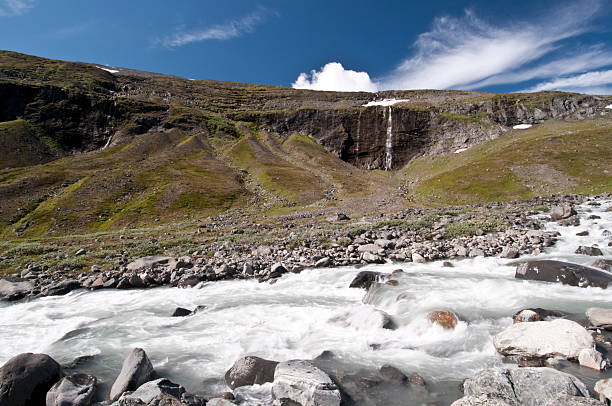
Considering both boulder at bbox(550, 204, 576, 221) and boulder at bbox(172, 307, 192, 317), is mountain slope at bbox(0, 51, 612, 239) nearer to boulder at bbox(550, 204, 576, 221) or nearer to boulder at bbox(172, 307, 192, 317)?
boulder at bbox(550, 204, 576, 221)

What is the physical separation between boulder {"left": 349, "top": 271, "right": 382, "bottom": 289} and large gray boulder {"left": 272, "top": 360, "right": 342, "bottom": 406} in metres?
8.62

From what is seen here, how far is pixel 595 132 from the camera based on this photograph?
72.2 metres

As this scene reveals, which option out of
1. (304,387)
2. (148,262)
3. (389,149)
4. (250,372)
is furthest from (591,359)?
(389,149)

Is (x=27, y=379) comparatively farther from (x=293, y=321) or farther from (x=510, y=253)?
(x=510, y=253)

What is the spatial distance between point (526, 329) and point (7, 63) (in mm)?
186054

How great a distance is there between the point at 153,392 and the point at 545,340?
38.7 ft

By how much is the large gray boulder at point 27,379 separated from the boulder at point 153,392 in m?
A: 2.65

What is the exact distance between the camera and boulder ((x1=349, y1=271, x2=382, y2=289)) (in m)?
17.1

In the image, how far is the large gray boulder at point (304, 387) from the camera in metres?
7.89

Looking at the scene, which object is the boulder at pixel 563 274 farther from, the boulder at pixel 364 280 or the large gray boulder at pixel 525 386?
the large gray boulder at pixel 525 386

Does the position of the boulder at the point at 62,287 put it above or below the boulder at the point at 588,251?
below

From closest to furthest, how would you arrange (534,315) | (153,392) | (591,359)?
(153,392)
(591,359)
(534,315)

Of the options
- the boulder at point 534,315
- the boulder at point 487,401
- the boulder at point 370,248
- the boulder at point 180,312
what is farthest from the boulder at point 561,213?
the boulder at point 180,312

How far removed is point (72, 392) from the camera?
27.5ft
